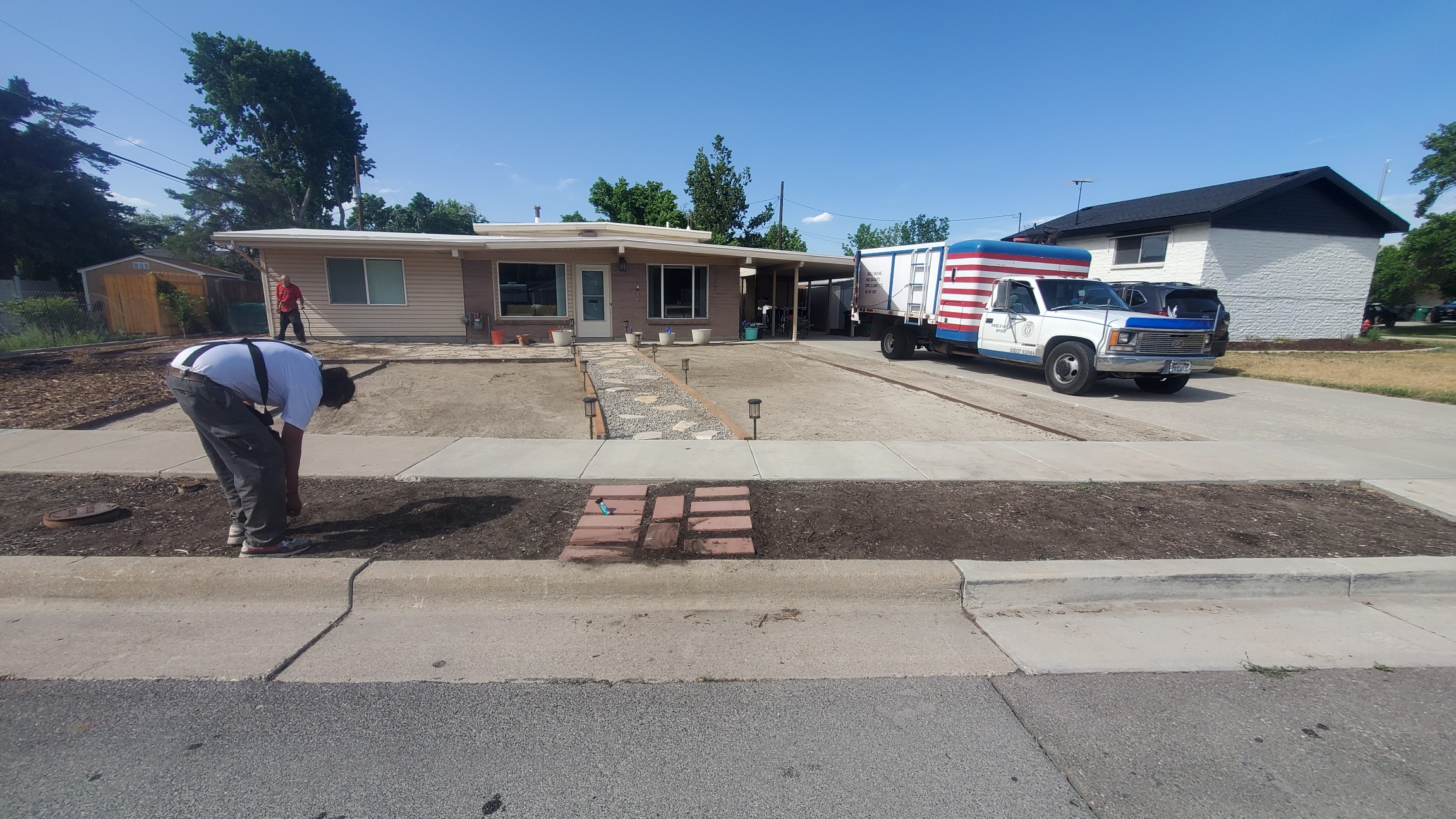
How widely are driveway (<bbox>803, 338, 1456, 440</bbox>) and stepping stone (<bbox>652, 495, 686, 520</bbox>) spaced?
7247 millimetres

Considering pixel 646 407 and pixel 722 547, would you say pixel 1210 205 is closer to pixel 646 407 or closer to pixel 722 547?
pixel 646 407

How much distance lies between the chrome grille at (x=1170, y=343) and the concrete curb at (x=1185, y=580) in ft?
23.2

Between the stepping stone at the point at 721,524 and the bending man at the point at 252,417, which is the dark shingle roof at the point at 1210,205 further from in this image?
the bending man at the point at 252,417

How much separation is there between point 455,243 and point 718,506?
14.7m

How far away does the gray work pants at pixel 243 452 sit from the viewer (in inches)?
141

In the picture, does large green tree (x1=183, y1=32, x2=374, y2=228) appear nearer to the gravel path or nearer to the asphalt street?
the gravel path

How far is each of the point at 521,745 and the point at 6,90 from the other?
155 feet

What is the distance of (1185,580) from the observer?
380 cm

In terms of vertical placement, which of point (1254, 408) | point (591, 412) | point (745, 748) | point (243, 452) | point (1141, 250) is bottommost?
point (745, 748)

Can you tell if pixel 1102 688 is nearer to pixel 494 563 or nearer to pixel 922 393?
pixel 494 563

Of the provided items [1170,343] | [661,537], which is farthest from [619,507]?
[1170,343]

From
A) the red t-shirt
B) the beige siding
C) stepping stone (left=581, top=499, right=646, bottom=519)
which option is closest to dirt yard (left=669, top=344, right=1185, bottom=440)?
stepping stone (left=581, top=499, right=646, bottom=519)

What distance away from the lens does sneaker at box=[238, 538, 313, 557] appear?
3760 millimetres

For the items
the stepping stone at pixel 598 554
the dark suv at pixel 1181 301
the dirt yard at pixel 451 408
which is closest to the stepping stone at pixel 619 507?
the stepping stone at pixel 598 554
